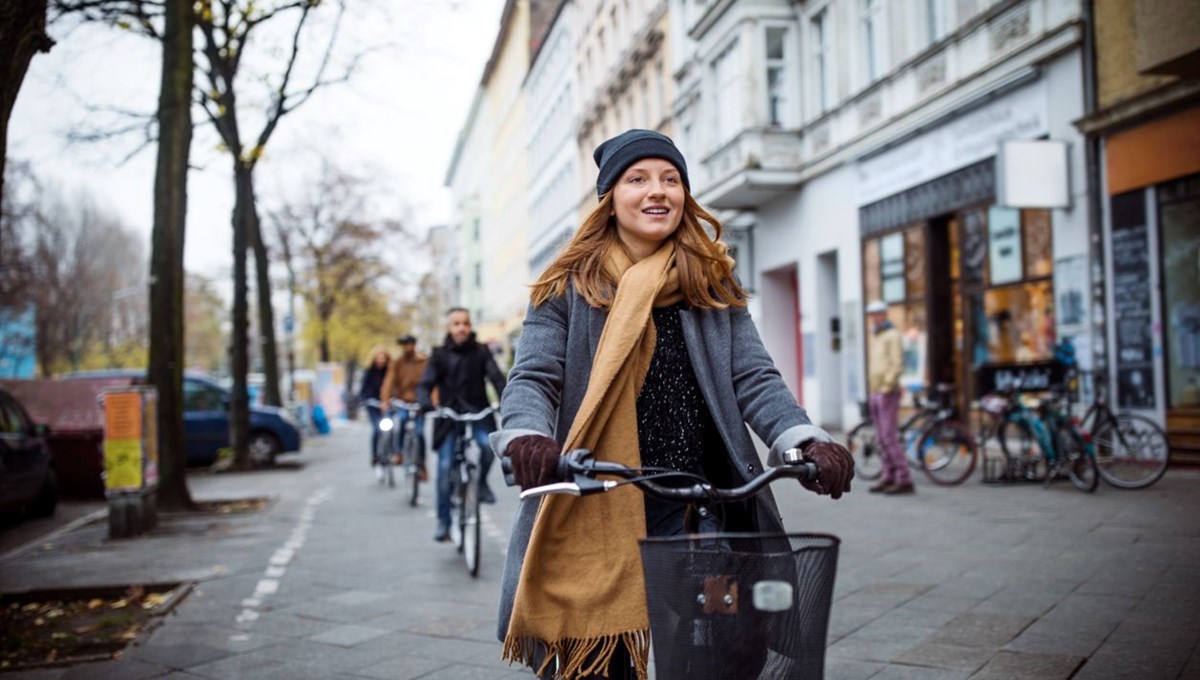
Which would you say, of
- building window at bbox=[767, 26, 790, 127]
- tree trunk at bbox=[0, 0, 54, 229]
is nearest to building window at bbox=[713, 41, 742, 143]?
building window at bbox=[767, 26, 790, 127]

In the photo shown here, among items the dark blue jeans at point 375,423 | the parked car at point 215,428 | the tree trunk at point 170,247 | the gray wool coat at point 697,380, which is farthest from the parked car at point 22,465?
the gray wool coat at point 697,380

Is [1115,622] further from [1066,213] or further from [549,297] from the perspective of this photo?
[1066,213]

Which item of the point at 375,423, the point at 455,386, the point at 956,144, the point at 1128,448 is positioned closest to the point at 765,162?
the point at 956,144

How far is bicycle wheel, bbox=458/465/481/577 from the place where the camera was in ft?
25.1

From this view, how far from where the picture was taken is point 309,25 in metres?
16.1

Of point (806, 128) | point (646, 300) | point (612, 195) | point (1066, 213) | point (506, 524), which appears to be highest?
point (806, 128)

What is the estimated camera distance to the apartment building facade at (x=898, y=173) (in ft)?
46.9

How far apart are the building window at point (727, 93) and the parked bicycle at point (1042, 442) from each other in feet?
41.0

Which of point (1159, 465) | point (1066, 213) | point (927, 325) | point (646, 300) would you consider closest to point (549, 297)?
point (646, 300)

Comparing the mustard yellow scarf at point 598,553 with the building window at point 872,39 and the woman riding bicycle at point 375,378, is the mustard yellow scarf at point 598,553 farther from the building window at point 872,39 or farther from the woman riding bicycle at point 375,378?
the building window at point 872,39

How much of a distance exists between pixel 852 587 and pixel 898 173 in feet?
43.7

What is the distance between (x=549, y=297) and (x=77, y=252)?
5578cm

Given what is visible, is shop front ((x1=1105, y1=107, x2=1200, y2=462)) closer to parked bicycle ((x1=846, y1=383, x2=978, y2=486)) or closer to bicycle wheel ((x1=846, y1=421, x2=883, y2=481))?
parked bicycle ((x1=846, y1=383, x2=978, y2=486))

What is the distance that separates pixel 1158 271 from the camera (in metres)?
12.4
